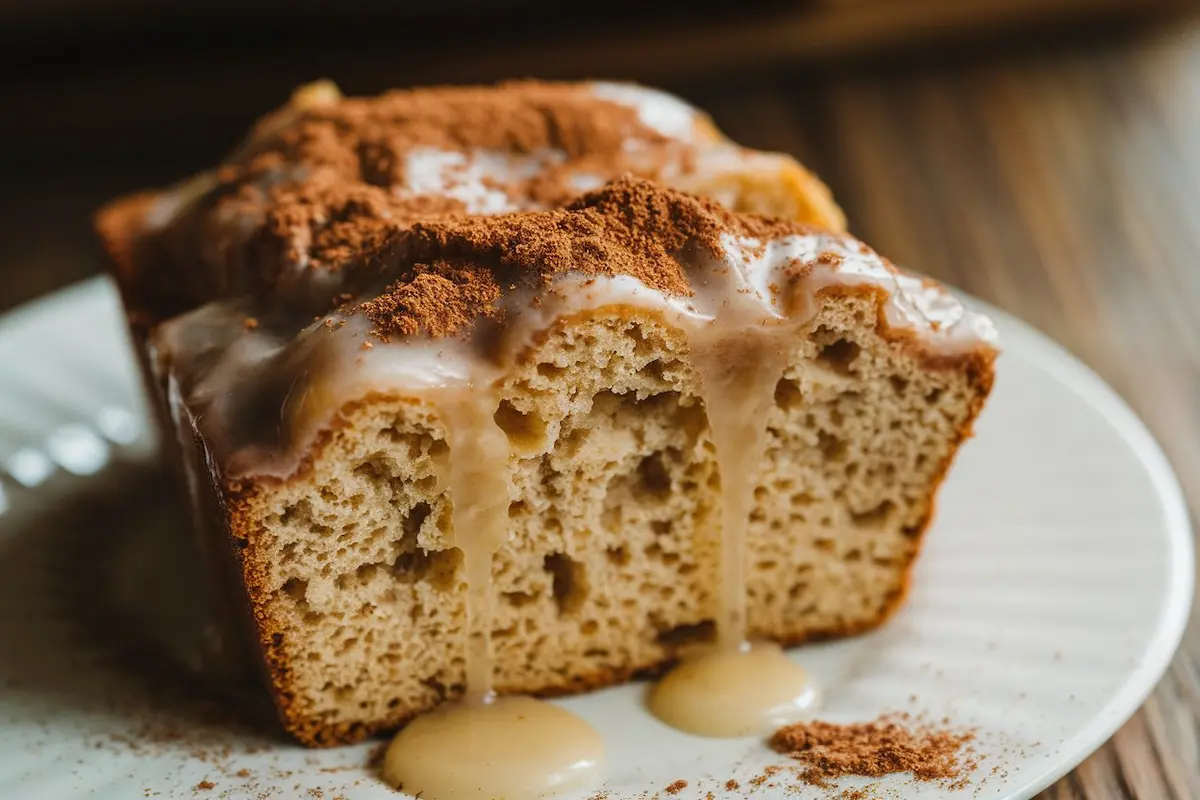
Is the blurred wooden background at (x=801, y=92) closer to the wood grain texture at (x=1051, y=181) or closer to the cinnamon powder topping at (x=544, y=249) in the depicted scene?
the wood grain texture at (x=1051, y=181)

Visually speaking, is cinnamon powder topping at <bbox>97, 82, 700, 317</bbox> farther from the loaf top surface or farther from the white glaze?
the white glaze

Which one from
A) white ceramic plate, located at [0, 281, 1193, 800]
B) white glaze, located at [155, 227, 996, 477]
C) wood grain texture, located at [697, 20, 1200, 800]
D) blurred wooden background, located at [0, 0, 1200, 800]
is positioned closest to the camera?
white glaze, located at [155, 227, 996, 477]

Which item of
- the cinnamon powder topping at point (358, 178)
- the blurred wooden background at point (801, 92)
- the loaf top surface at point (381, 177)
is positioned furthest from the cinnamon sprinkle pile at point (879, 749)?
the blurred wooden background at point (801, 92)

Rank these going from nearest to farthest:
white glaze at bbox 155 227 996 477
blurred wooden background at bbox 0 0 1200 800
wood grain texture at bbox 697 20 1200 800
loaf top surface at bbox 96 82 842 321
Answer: white glaze at bbox 155 227 996 477 < loaf top surface at bbox 96 82 842 321 < wood grain texture at bbox 697 20 1200 800 < blurred wooden background at bbox 0 0 1200 800

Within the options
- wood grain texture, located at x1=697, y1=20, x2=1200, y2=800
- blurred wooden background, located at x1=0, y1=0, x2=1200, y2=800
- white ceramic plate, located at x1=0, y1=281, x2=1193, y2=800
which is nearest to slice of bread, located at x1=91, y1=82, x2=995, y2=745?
white ceramic plate, located at x1=0, y1=281, x2=1193, y2=800

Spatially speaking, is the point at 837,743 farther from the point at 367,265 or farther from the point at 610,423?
the point at 367,265

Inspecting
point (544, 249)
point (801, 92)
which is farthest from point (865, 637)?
point (801, 92)

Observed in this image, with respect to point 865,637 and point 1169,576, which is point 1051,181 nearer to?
point 1169,576
